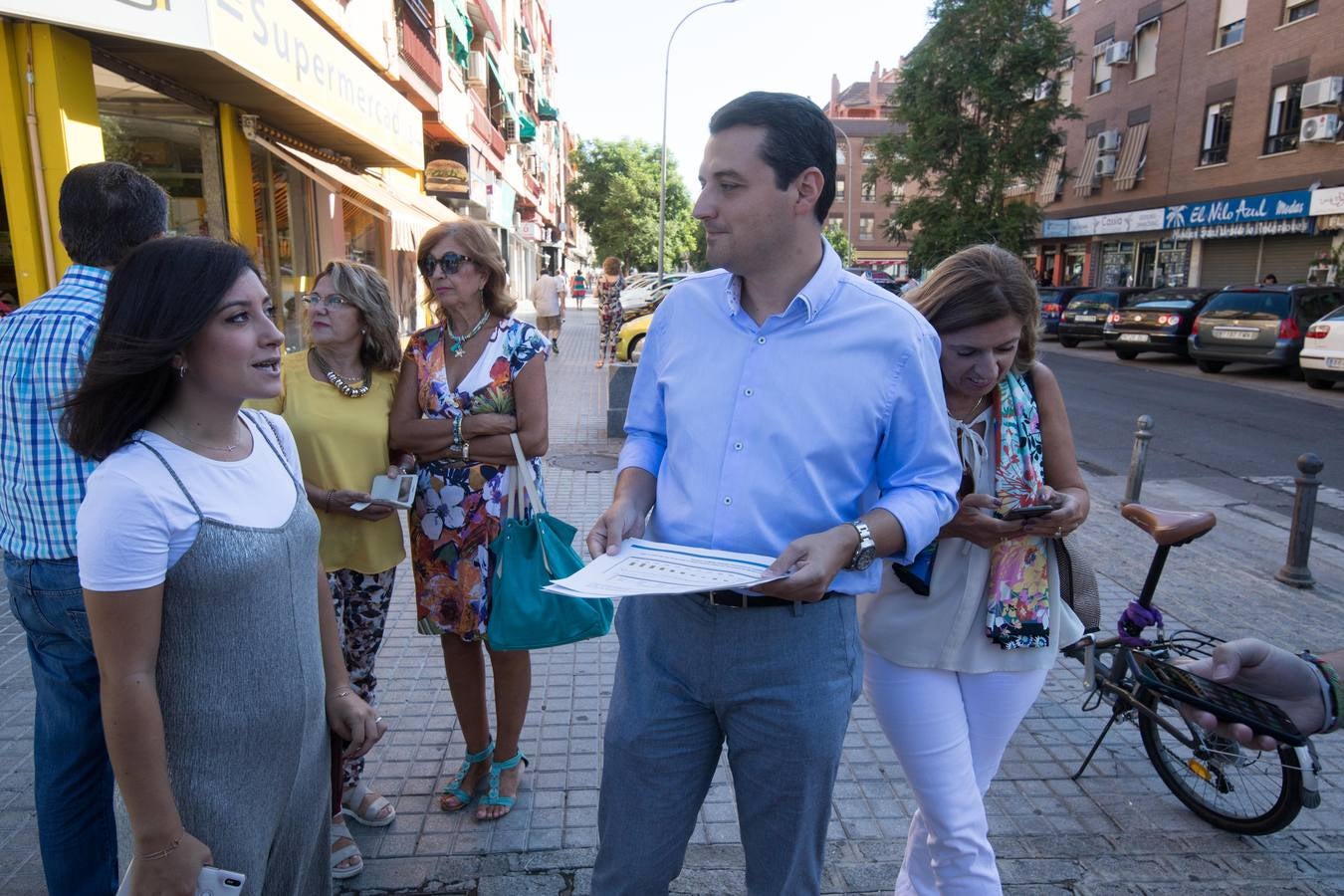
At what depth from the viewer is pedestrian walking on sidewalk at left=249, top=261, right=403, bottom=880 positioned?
296 cm

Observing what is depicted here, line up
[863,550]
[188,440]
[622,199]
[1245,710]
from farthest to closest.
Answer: [622,199]
[1245,710]
[863,550]
[188,440]

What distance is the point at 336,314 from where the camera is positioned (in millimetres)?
2982

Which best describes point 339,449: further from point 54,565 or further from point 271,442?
point 271,442

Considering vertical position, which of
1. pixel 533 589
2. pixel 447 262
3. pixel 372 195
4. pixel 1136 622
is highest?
pixel 372 195

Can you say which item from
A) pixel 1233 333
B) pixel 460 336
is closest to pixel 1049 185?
pixel 1233 333

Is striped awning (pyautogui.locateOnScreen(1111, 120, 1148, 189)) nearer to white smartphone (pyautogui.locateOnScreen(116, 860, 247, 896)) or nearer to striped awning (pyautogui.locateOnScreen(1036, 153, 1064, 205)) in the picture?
striped awning (pyautogui.locateOnScreen(1036, 153, 1064, 205))

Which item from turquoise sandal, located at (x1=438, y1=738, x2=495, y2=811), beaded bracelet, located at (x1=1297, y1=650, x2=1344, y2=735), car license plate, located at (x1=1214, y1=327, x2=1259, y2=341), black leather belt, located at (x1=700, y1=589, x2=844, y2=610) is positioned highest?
black leather belt, located at (x1=700, y1=589, x2=844, y2=610)

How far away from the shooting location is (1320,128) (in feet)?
72.8

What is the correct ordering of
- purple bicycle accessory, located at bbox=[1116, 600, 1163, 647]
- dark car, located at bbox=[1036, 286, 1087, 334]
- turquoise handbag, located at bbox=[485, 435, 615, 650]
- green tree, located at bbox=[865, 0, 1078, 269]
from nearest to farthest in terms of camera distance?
turquoise handbag, located at bbox=[485, 435, 615, 650] < purple bicycle accessory, located at bbox=[1116, 600, 1163, 647] < dark car, located at bbox=[1036, 286, 1087, 334] < green tree, located at bbox=[865, 0, 1078, 269]

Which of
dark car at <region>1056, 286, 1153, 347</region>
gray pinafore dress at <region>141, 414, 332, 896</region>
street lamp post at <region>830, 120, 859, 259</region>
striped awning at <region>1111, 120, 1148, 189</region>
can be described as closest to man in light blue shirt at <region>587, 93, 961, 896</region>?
gray pinafore dress at <region>141, 414, 332, 896</region>

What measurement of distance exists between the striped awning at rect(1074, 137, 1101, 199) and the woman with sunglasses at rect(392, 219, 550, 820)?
3555cm

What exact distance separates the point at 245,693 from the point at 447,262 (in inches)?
68.3

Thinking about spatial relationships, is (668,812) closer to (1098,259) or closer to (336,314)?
(336,314)

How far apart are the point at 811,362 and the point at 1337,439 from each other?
40.1ft
